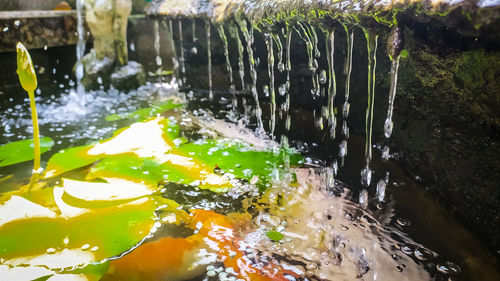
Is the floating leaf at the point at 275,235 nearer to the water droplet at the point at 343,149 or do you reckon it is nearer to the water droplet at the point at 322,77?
the water droplet at the point at 343,149

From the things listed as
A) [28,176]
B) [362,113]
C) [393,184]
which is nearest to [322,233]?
[393,184]

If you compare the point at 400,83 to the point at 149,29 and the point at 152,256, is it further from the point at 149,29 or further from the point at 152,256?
the point at 149,29

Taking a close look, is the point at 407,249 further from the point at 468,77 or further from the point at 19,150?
the point at 19,150

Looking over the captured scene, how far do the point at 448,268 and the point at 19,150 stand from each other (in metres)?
2.88

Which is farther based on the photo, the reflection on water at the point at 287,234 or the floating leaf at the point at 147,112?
the floating leaf at the point at 147,112

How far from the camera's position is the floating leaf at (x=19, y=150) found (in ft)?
8.39

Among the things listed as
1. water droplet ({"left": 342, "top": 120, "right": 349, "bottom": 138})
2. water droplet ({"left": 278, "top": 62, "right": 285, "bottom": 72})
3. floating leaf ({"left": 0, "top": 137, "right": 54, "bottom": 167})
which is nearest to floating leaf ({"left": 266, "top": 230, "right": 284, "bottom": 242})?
water droplet ({"left": 342, "top": 120, "right": 349, "bottom": 138})

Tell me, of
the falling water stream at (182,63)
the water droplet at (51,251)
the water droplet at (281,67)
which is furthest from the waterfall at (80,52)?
the water droplet at (51,251)

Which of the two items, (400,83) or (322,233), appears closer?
(322,233)

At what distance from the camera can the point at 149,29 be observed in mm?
5141

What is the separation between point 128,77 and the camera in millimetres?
4469

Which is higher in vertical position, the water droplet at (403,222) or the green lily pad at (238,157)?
the green lily pad at (238,157)

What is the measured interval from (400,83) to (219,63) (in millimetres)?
2483

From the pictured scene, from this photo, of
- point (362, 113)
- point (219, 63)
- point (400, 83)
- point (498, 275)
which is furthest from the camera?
point (219, 63)
